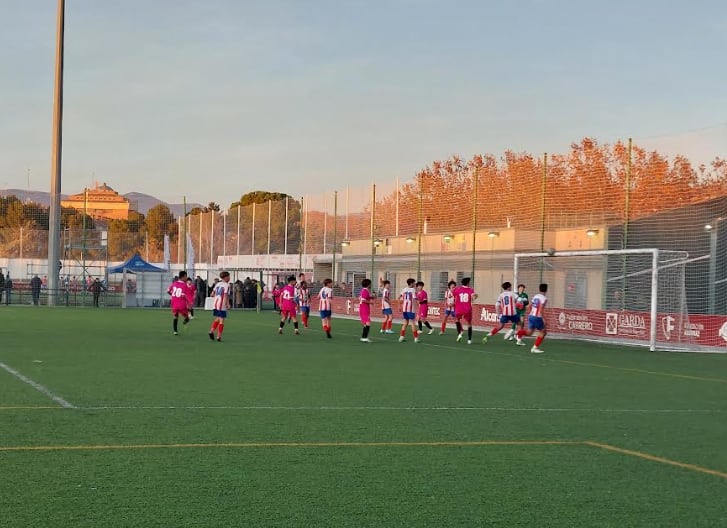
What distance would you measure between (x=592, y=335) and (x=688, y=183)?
5218 millimetres

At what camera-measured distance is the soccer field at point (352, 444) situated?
6105mm

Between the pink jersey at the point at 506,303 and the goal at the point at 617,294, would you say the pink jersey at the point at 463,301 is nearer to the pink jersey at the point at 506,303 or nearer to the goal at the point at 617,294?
the pink jersey at the point at 506,303

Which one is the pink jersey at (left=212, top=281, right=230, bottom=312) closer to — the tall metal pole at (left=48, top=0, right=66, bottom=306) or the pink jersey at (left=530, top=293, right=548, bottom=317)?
the pink jersey at (left=530, top=293, right=548, bottom=317)

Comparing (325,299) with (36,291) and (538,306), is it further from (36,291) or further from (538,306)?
(36,291)

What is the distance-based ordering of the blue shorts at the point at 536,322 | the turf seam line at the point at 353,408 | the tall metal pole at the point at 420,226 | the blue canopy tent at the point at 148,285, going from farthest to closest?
the blue canopy tent at the point at 148,285, the tall metal pole at the point at 420,226, the blue shorts at the point at 536,322, the turf seam line at the point at 353,408

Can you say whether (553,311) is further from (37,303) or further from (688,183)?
(37,303)

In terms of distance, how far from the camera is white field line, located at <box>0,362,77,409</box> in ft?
35.4

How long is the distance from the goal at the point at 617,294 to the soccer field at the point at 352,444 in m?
7.73

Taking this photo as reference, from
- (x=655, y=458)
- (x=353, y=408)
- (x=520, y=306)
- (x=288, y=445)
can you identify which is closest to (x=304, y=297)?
(x=520, y=306)

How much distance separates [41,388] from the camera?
12.3 metres

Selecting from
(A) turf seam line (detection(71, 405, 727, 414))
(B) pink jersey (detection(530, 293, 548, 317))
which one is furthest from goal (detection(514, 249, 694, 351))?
(A) turf seam line (detection(71, 405, 727, 414))

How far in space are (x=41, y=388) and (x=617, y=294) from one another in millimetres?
18556

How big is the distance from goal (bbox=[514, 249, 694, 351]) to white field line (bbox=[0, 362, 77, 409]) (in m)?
16.2

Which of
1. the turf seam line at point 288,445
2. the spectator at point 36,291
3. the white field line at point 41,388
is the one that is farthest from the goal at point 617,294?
the spectator at point 36,291
